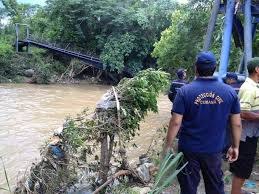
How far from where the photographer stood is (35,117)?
50.1ft

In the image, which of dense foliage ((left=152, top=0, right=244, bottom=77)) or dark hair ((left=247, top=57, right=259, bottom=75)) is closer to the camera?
dark hair ((left=247, top=57, right=259, bottom=75))

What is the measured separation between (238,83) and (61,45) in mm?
25999

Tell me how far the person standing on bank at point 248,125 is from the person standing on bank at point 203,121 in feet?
1.71

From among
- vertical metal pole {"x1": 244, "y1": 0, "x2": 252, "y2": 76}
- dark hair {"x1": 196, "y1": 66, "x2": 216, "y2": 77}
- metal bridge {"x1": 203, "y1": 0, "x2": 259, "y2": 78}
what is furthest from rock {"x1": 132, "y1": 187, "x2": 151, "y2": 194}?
vertical metal pole {"x1": 244, "y1": 0, "x2": 252, "y2": 76}

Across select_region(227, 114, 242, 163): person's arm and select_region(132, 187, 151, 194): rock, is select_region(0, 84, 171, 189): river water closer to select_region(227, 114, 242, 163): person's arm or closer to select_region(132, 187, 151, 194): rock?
select_region(132, 187, 151, 194): rock

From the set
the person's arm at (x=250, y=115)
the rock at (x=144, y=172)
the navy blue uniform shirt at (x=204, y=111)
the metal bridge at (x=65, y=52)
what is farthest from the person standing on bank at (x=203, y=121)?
the metal bridge at (x=65, y=52)

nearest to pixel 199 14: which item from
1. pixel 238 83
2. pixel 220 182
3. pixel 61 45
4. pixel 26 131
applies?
pixel 26 131

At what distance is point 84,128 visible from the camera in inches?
204

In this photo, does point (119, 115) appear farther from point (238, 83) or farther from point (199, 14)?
point (199, 14)

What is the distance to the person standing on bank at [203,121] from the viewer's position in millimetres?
3703

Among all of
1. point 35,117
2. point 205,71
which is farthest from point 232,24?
point 35,117

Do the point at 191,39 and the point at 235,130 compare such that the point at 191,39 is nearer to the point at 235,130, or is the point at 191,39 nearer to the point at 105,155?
the point at 105,155

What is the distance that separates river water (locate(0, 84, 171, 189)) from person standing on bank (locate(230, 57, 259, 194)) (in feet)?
9.33

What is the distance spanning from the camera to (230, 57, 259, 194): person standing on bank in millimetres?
4391
